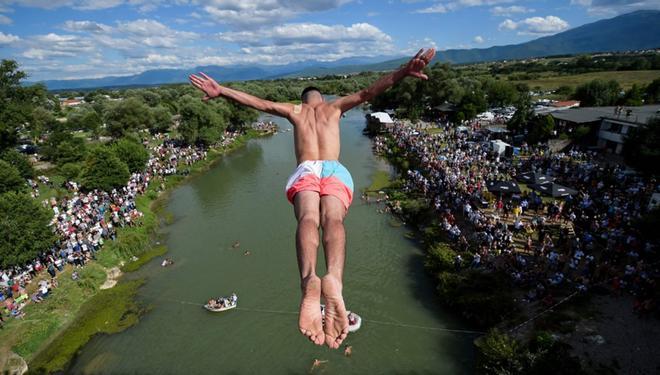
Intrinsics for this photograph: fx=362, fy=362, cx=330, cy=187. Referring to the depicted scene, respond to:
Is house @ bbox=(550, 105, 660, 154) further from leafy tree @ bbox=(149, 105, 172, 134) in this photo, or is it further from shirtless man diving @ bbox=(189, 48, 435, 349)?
leafy tree @ bbox=(149, 105, 172, 134)

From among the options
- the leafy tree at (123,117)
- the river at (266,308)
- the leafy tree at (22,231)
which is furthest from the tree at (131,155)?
the leafy tree at (123,117)

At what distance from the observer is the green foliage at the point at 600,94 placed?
43.0 m

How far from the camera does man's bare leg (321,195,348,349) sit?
312 centimetres

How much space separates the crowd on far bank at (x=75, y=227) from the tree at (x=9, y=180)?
1.70 m

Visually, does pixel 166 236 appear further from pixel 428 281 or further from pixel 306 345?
pixel 428 281

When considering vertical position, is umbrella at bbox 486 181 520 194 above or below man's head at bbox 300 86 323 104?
below

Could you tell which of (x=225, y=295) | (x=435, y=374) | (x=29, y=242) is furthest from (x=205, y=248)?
(x=435, y=374)

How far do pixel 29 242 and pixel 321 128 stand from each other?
18392mm

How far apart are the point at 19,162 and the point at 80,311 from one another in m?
20.7

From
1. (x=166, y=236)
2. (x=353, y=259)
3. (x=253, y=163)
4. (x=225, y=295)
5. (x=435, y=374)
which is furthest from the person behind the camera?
(x=253, y=163)

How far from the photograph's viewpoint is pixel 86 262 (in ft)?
59.8

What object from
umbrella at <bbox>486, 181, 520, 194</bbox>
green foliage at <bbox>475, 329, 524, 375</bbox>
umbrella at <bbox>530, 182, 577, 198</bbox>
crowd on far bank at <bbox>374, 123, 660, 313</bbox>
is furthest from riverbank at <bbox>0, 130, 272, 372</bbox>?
umbrella at <bbox>530, 182, 577, 198</bbox>

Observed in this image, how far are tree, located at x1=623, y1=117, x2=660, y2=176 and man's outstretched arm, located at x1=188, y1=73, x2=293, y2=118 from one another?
22552 mm

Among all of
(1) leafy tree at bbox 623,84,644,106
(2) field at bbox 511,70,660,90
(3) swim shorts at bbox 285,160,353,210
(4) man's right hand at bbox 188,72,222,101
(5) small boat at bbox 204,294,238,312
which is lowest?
(5) small boat at bbox 204,294,238,312
